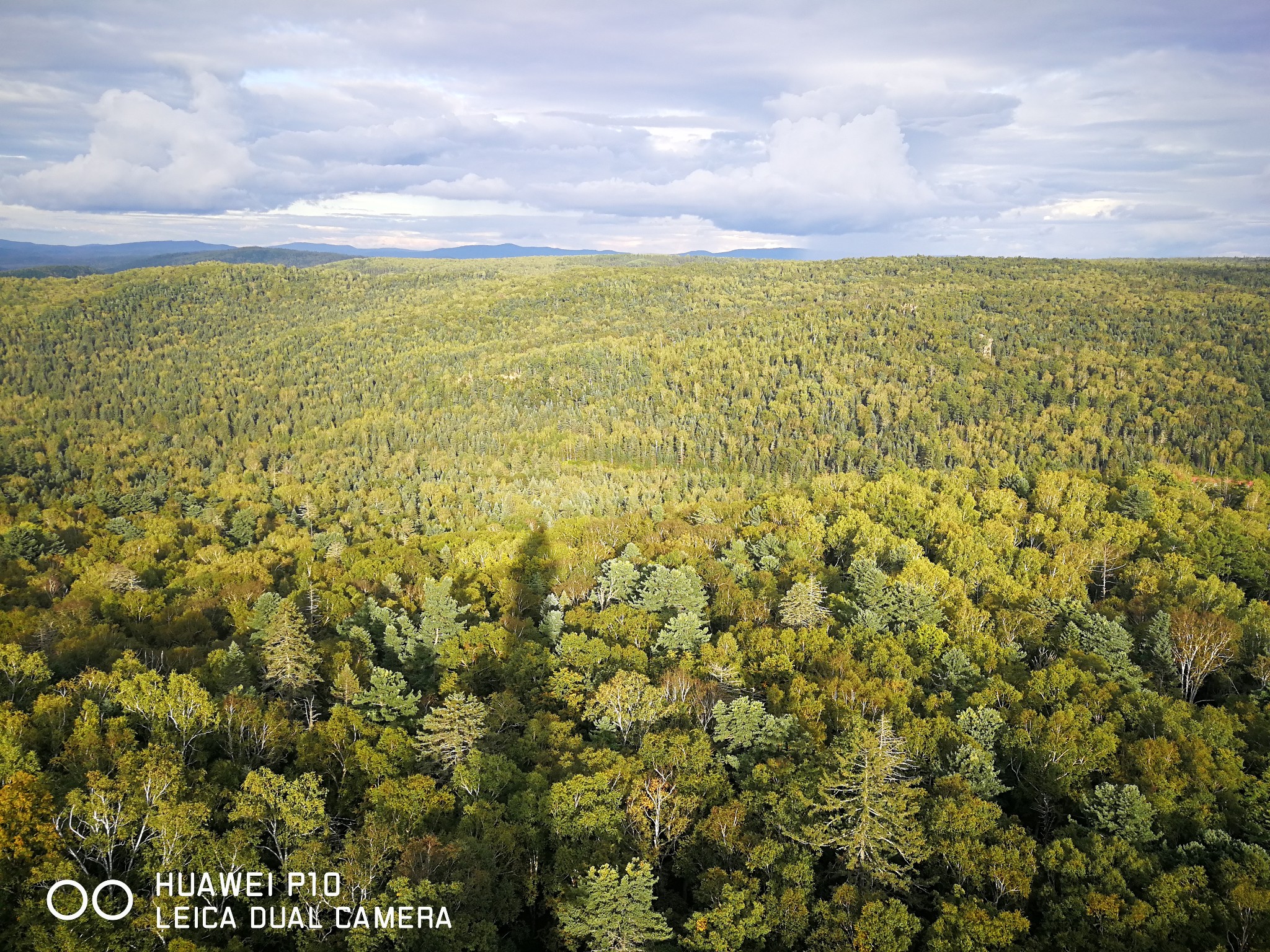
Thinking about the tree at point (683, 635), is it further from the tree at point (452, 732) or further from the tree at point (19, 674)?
the tree at point (19, 674)

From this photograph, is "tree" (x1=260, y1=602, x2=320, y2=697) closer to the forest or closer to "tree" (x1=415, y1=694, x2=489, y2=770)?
the forest

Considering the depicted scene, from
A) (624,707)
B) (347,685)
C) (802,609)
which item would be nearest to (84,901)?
(347,685)

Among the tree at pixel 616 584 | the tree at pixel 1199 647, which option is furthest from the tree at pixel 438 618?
the tree at pixel 1199 647

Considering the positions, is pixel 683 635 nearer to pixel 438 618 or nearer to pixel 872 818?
pixel 438 618

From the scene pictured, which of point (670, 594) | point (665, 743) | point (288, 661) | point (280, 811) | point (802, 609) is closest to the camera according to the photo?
point (280, 811)

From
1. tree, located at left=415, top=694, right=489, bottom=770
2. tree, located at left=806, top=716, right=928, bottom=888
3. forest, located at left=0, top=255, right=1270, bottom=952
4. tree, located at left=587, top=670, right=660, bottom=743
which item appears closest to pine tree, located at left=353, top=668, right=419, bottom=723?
forest, located at left=0, top=255, right=1270, bottom=952
